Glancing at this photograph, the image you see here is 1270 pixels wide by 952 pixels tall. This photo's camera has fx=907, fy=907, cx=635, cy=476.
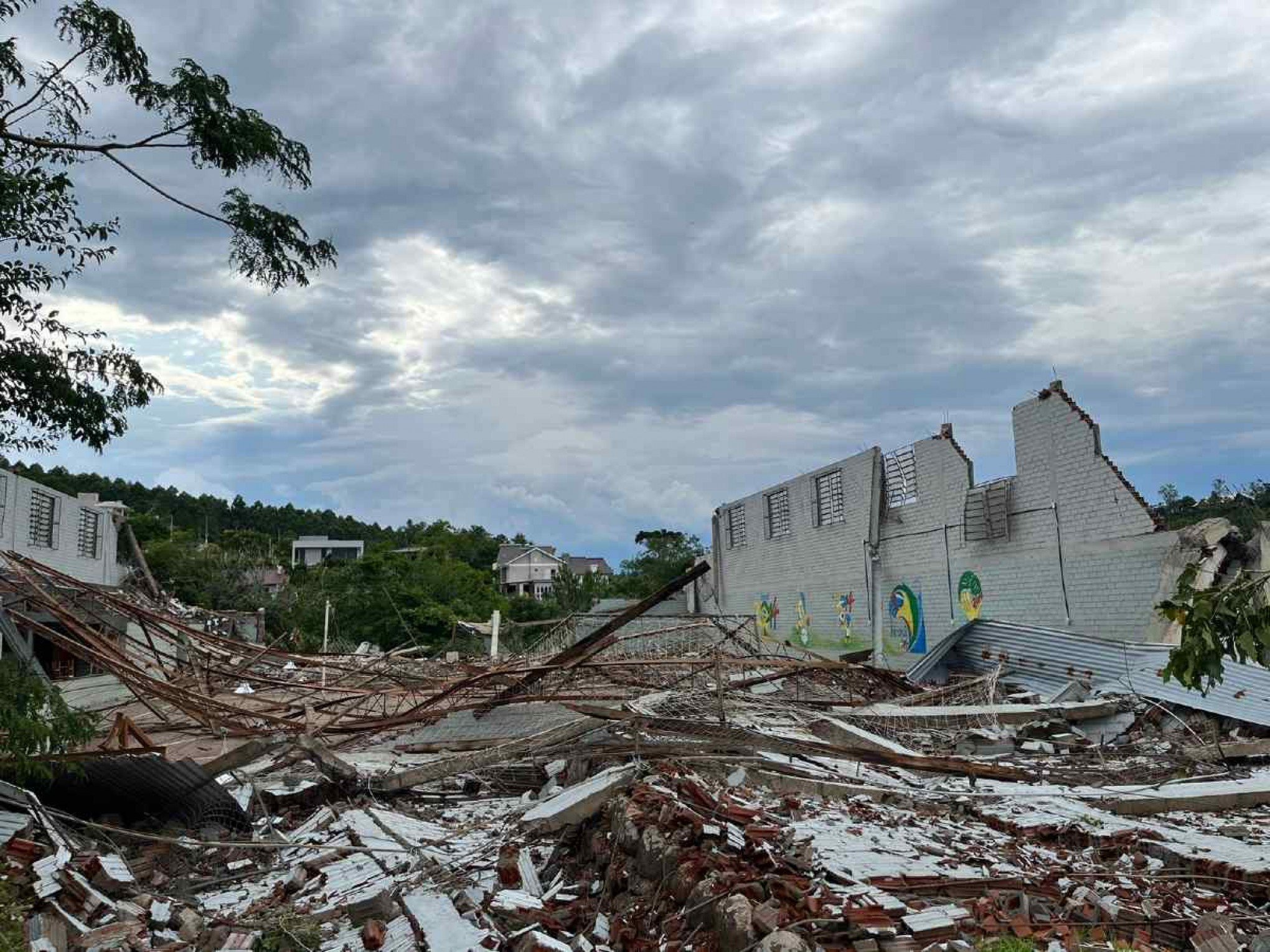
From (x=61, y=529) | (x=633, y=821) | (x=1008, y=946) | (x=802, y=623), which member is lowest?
(x=1008, y=946)

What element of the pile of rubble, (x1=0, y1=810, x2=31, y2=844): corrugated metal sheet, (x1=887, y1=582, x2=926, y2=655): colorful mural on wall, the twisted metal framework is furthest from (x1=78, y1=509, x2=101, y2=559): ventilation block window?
(x1=0, y1=810, x2=31, y2=844): corrugated metal sheet

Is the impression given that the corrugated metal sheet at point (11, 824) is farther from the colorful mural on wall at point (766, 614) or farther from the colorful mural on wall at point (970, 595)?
the colorful mural on wall at point (766, 614)

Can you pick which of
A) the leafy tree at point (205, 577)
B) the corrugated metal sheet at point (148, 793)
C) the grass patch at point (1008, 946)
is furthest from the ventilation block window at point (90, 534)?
the grass patch at point (1008, 946)

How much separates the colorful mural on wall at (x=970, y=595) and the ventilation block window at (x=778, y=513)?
7306 millimetres

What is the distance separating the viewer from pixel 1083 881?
183 inches

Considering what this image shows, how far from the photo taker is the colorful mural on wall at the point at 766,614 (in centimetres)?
2372

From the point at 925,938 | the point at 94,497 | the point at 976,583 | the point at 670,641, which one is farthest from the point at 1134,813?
the point at 94,497

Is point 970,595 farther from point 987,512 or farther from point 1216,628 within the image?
point 1216,628

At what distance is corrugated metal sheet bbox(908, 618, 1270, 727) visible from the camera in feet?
31.0

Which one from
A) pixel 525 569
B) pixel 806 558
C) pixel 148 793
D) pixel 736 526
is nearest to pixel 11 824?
pixel 148 793

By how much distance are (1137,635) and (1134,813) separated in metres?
6.08

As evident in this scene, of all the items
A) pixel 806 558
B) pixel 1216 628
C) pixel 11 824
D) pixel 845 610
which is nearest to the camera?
pixel 1216 628

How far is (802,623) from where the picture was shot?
71.6 ft

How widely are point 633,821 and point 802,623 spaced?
17.0 metres
